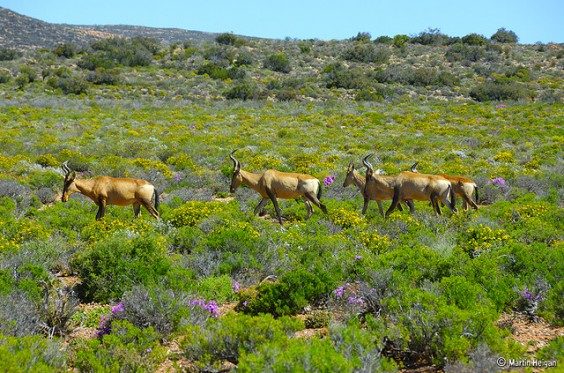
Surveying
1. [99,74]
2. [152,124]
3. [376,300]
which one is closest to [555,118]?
[152,124]

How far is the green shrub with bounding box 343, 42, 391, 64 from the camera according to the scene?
60.6 m

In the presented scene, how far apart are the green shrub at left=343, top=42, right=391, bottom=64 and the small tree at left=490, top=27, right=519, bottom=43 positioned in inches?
704

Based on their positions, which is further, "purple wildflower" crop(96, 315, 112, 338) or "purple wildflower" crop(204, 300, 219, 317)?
"purple wildflower" crop(204, 300, 219, 317)

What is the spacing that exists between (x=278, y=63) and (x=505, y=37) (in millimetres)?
32709

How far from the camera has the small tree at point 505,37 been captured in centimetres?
7062

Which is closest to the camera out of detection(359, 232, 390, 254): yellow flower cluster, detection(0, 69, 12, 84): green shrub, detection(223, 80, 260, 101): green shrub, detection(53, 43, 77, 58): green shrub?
detection(359, 232, 390, 254): yellow flower cluster

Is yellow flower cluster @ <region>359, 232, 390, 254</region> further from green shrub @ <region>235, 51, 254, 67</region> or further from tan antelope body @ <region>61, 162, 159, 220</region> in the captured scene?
green shrub @ <region>235, 51, 254, 67</region>

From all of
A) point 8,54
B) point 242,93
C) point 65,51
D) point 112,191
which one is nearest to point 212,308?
point 112,191

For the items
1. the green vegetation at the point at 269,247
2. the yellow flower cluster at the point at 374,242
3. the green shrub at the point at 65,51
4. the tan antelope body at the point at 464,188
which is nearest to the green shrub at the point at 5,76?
the green vegetation at the point at 269,247

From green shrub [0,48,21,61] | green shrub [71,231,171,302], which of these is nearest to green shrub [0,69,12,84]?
green shrub [0,48,21,61]

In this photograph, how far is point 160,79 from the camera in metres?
50.2

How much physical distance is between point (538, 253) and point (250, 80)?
4480 cm

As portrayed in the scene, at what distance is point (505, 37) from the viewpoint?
233 ft

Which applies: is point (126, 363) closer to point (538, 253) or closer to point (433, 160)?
point (538, 253)
